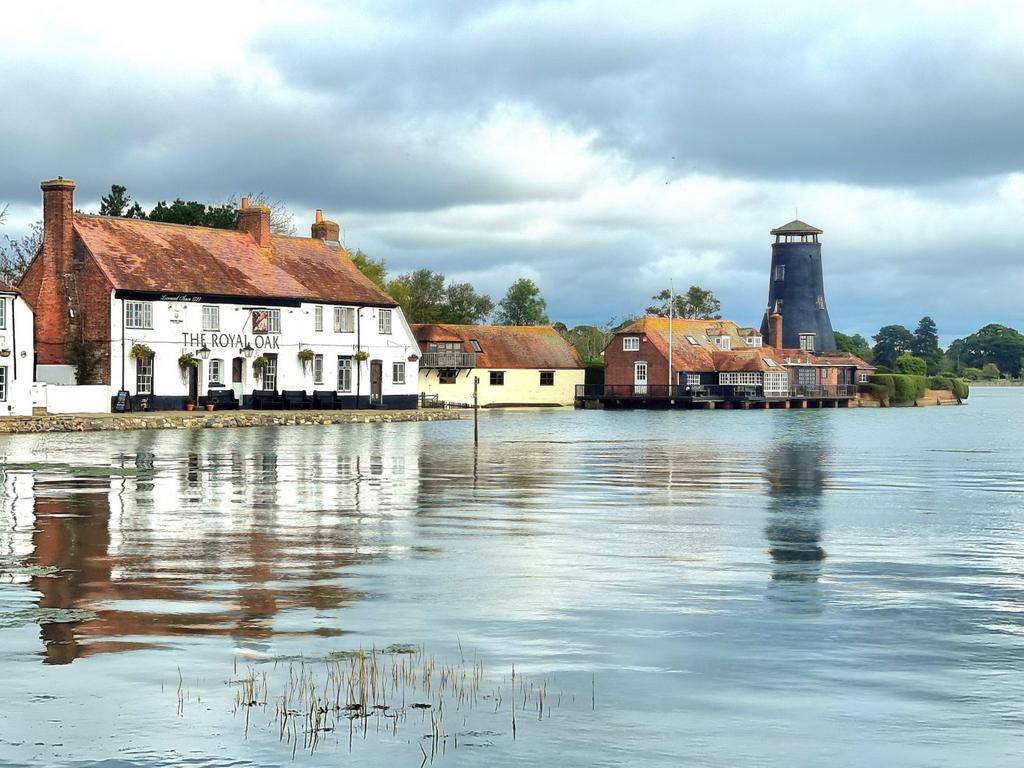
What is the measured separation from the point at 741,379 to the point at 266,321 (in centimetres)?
5221

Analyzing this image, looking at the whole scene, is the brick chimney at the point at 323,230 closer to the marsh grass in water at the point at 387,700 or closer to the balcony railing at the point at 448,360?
the balcony railing at the point at 448,360

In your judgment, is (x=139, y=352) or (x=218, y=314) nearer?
(x=139, y=352)

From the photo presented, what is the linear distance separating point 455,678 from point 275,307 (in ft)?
207

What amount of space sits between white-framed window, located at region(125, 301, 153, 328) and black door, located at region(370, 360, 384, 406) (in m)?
15.8

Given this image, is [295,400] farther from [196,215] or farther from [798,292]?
[798,292]

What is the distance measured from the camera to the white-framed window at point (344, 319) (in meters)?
77.5

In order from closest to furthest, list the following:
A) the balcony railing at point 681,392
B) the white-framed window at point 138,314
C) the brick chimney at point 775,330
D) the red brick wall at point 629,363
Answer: the white-framed window at point 138,314 < the balcony railing at point 681,392 < the red brick wall at point 629,363 < the brick chimney at point 775,330

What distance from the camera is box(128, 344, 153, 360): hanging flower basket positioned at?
65500 mm

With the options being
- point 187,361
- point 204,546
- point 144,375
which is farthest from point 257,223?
point 204,546

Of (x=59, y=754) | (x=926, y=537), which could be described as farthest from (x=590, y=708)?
(x=926, y=537)

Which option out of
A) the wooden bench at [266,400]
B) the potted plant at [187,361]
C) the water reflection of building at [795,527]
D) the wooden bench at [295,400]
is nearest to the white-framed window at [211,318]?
the potted plant at [187,361]

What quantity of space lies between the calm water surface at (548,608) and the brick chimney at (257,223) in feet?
A: 146

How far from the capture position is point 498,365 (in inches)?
4149

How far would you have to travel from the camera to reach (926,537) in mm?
22500
